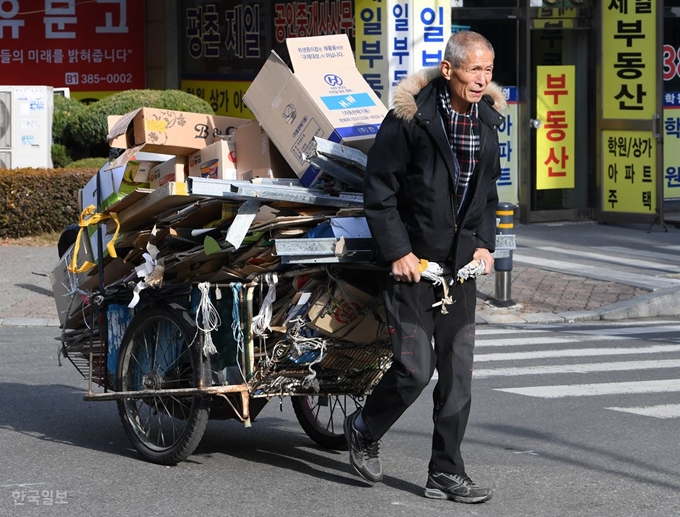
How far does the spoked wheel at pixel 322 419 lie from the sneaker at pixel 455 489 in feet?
3.24

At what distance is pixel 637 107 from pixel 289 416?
36.2 ft

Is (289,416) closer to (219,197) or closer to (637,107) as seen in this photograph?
(219,197)

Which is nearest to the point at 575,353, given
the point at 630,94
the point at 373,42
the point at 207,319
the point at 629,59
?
the point at 207,319

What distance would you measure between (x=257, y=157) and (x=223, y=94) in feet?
38.7

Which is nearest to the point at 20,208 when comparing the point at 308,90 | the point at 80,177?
the point at 80,177

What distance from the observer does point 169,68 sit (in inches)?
720

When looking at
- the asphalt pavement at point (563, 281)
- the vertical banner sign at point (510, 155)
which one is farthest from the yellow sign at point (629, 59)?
the asphalt pavement at point (563, 281)

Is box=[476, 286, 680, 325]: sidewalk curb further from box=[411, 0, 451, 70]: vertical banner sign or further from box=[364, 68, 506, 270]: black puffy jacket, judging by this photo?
box=[364, 68, 506, 270]: black puffy jacket

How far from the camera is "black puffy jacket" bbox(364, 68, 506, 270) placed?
5086 mm

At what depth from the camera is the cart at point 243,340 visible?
5.37 metres

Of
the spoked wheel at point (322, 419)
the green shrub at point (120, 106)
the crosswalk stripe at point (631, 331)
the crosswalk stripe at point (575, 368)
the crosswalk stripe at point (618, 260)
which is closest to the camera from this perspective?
the spoked wheel at point (322, 419)

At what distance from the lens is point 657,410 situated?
7305 mm

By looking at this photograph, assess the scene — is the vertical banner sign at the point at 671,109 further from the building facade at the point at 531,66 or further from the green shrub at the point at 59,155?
the green shrub at the point at 59,155

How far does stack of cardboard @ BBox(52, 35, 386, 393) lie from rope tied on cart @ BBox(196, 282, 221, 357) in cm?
12
